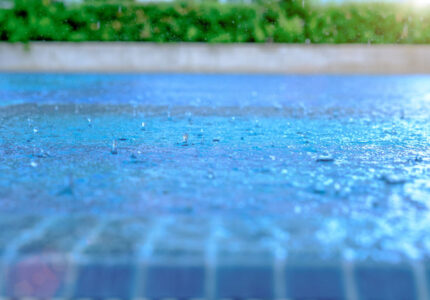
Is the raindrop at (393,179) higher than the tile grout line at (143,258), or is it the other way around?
the raindrop at (393,179)

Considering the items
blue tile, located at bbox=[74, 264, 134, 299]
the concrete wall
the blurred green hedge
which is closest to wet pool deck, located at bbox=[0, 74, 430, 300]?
blue tile, located at bbox=[74, 264, 134, 299]

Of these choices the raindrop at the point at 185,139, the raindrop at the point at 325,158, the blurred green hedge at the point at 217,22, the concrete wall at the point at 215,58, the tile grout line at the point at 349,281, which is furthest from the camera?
the blurred green hedge at the point at 217,22

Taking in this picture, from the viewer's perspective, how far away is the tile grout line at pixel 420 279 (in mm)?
1650

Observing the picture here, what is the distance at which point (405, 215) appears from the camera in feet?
7.36

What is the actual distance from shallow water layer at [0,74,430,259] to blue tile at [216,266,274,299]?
28cm

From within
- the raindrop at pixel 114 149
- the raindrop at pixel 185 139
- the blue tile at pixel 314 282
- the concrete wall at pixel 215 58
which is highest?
the concrete wall at pixel 215 58

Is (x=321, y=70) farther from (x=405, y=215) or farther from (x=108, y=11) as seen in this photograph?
(x=405, y=215)

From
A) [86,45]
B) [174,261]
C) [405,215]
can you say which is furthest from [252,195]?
[86,45]

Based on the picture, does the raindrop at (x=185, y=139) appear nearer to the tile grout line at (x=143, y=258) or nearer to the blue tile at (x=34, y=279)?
the tile grout line at (x=143, y=258)

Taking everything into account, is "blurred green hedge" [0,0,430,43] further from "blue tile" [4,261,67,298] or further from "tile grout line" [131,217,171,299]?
"blue tile" [4,261,67,298]

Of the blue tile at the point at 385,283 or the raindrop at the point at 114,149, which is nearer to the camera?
the blue tile at the point at 385,283

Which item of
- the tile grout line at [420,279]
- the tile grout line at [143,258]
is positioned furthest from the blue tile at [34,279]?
the tile grout line at [420,279]

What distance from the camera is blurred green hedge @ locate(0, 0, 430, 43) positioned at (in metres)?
15.7

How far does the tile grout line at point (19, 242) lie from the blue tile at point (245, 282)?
0.72 meters
